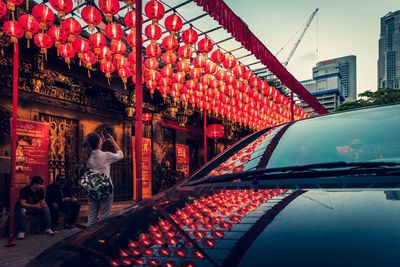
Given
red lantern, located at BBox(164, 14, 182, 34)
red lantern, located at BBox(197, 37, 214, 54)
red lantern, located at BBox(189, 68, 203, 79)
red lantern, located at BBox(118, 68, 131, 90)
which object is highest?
red lantern, located at BBox(164, 14, 182, 34)

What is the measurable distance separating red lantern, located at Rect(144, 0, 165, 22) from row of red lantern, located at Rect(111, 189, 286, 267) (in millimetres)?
6132

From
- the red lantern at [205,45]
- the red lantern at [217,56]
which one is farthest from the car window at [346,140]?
the red lantern at [217,56]

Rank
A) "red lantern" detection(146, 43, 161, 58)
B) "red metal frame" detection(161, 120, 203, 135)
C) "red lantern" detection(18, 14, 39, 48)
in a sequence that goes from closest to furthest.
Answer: "red lantern" detection(18, 14, 39, 48), "red lantern" detection(146, 43, 161, 58), "red metal frame" detection(161, 120, 203, 135)

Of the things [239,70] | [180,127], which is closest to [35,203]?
[239,70]

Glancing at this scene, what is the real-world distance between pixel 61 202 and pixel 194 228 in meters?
6.89

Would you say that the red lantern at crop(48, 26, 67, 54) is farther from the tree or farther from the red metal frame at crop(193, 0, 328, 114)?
the tree

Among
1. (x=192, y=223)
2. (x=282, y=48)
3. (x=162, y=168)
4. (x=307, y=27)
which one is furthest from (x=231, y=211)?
(x=307, y=27)

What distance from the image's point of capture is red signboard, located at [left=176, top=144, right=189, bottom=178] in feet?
46.7

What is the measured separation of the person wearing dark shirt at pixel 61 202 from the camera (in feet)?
23.0

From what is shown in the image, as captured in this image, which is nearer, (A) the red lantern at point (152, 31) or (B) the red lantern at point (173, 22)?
(B) the red lantern at point (173, 22)

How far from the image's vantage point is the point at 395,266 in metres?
0.73

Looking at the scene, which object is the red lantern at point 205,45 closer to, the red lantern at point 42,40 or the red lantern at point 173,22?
the red lantern at point 173,22

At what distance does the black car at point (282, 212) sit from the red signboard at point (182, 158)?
12.2 metres

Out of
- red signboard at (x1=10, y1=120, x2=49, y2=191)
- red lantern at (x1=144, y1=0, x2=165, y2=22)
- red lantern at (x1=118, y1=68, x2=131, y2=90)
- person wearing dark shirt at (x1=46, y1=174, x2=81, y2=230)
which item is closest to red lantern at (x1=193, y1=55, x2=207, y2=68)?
red lantern at (x1=118, y1=68, x2=131, y2=90)
